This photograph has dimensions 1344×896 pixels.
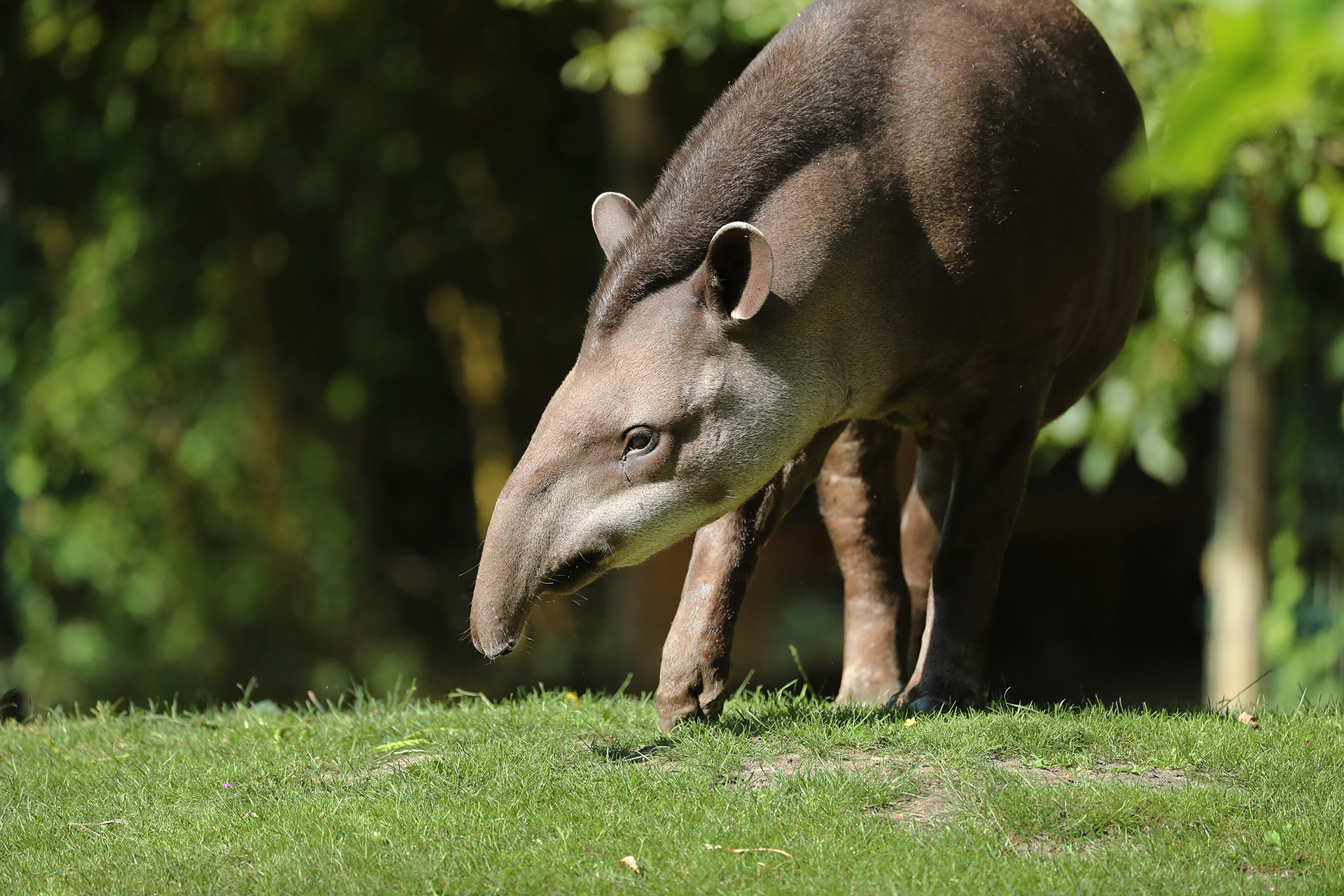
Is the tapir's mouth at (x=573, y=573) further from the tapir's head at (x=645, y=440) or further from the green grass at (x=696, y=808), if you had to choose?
the green grass at (x=696, y=808)

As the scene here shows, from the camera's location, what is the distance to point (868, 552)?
5.18 m

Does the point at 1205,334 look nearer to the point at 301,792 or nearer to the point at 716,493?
the point at 716,493

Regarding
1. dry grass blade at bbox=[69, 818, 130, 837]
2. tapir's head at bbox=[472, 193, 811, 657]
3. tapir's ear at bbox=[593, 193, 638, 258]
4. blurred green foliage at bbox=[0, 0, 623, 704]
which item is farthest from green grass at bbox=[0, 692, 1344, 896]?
blurred green foliage at bbox=[0, 0, 623, 704]

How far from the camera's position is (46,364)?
10.9 metres

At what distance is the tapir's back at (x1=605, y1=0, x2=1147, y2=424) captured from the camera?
4.06m

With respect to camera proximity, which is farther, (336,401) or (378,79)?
(336,401)

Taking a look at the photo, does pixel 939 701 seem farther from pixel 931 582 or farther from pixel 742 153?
pixel 742 153

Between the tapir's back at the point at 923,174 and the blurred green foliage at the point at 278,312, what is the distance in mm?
5087

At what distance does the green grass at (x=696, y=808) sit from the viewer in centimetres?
317

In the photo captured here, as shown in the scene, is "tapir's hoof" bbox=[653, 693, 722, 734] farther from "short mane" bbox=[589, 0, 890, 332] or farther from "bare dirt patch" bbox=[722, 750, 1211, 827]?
"short mane" bbox=[589, 0, 890, 332]

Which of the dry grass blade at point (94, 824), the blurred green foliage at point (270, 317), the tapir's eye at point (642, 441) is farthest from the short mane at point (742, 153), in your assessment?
the blurred green foliage at point (270, 317)

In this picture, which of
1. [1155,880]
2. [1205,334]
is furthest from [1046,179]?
[1205,334]

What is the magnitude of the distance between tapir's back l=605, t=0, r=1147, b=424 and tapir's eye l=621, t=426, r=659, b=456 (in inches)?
14.4

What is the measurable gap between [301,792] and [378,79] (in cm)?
728
